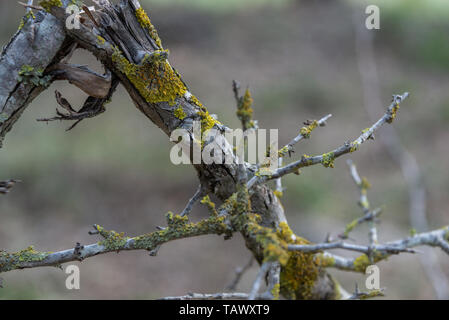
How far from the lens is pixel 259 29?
8633 mm

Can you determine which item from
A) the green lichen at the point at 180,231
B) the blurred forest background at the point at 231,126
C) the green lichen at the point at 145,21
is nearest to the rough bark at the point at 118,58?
the green lichen at the point at 145,21

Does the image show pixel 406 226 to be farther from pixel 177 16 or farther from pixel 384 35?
pixel 177 16

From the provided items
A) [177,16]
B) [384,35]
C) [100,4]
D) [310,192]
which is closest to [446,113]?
[384,35]

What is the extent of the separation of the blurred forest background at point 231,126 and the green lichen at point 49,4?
2.65 meters

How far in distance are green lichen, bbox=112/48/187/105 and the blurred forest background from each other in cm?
257

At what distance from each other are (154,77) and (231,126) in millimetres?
4466

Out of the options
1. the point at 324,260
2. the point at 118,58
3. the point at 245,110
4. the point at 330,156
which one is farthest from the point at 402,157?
the point at 245,110

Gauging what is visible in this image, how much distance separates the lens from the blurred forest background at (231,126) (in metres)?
4.96

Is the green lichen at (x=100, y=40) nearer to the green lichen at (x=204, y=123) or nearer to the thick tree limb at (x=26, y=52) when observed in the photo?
the thick tree limb at (x=26, y=52)

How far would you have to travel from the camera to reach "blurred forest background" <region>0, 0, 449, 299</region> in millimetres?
4965

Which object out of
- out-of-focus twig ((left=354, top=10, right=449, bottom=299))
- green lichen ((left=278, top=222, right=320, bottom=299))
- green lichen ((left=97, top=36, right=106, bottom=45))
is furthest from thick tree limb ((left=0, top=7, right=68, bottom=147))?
out-of-focus twig ((left=354, top=10, right=449, bottom=299))

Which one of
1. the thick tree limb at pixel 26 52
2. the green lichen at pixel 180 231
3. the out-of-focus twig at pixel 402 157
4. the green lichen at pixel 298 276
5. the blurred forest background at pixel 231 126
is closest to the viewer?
the green lichen at pixel 180 231

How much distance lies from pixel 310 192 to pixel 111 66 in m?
4.35
